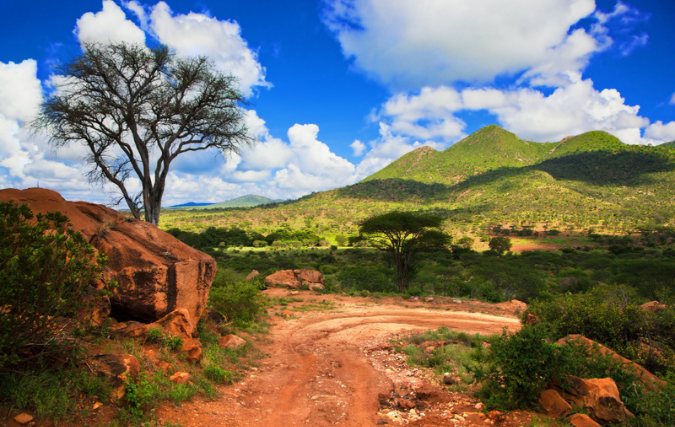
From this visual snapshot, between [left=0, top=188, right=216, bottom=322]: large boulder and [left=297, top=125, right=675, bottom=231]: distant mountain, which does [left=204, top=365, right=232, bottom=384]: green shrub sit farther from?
[left=297, top=125, right=675, bottom=231]: distant mountain

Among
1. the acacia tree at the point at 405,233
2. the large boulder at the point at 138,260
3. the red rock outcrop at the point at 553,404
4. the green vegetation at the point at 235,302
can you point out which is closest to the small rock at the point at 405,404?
the red rock outcrop at the point at 553,404

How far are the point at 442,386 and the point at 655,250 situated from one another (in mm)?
61616

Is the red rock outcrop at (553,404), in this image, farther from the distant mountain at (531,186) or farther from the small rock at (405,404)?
the distant mountain at (531,186)

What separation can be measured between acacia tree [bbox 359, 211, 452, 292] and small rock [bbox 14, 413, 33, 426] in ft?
74.9

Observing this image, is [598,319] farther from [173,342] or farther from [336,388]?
[173,342]

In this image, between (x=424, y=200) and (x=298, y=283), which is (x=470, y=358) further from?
(x=424, y=200)

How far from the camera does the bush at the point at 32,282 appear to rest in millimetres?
3684

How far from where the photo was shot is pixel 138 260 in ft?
24.8

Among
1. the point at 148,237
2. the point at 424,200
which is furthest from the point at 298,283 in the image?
the point at 424,200

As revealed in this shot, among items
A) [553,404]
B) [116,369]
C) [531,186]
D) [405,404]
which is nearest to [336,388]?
[405,404]

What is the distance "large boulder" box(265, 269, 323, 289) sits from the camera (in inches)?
938

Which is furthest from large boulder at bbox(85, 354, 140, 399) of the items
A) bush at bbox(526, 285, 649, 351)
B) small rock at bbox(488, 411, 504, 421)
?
bush at bbox(526, 285, 649, 351)

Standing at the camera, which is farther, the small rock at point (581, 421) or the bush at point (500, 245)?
the bush at point (500, 245)

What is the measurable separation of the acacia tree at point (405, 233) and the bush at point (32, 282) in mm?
22346
